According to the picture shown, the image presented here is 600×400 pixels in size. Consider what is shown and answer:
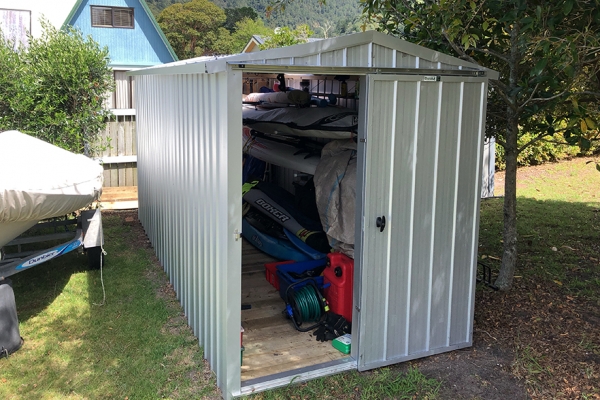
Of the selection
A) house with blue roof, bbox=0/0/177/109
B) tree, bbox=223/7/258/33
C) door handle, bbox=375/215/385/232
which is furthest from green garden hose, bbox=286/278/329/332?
tree, bbox=223/7/258/33

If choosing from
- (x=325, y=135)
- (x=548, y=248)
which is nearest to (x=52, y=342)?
(x=325, y=135)

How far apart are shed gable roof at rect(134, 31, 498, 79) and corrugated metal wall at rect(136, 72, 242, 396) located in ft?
0.58

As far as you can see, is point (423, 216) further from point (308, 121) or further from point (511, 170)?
point (308, 121)

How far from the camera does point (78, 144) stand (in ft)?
32.3

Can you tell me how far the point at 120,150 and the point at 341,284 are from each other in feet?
23.3

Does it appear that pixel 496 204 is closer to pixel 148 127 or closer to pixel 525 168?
pixel 525 168

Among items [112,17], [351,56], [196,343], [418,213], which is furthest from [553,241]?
[112,17]

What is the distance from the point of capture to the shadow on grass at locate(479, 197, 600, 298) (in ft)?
22.9

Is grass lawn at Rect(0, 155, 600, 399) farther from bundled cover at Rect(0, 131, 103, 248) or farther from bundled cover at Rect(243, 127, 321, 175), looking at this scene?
bundled cover at Rect(243, 127, 321, 175)

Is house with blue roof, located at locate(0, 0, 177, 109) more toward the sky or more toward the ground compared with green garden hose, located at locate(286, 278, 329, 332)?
more toward the sky

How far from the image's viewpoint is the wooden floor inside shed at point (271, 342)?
4.90 m

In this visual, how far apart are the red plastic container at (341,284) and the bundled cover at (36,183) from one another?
2741 millimetres

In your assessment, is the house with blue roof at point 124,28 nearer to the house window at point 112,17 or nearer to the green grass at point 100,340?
the house window at point 112,17

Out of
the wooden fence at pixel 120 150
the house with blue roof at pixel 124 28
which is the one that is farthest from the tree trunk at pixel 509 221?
the house with blue roof at pixel 124 28
